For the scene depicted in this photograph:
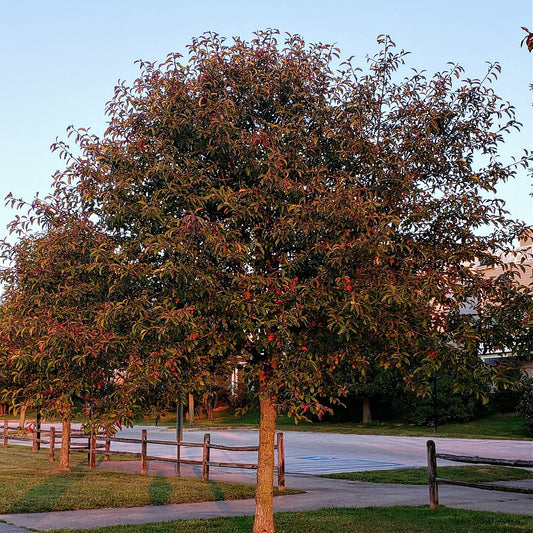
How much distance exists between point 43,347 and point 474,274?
5382 millimetres

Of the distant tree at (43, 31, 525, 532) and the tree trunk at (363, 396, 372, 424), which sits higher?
the distant tree at (43, 31, 525, 532)

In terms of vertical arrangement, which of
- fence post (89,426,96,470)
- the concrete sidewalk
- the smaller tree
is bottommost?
the concrete sidewalk

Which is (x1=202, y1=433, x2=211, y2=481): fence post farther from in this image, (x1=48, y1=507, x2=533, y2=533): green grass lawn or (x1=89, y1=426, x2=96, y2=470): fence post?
(x1=48, y1=507, x2=533, y2=533): green grass lawn

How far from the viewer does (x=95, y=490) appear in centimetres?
1609

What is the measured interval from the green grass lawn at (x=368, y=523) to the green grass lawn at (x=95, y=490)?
2.84 metres

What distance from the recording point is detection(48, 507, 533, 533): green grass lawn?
11.5 meters

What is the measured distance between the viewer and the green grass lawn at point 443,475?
65.5 feet

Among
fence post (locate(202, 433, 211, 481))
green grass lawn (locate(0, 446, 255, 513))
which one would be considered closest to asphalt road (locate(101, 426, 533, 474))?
fence post (locate(202, 433, 211, 481))

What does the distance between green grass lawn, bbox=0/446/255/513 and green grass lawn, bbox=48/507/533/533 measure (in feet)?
9.31

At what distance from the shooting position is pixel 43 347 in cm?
827

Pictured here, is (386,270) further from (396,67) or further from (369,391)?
(369,391)

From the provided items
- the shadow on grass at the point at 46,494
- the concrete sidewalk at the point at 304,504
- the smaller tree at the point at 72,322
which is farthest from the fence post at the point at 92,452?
the smaller tree at the point at 72,322

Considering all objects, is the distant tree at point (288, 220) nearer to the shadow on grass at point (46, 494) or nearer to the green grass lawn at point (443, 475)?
the shadow on grass at point (46, 494)

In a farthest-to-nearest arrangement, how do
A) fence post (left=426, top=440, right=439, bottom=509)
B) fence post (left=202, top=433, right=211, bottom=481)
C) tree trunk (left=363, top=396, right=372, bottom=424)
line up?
tree trunk (left=363, top=396, right=372, bottom=424)
fence post (left=202, top=433, right=211, bottom=481)
fence post (left=426, top=440, right=439, bottom=509)
